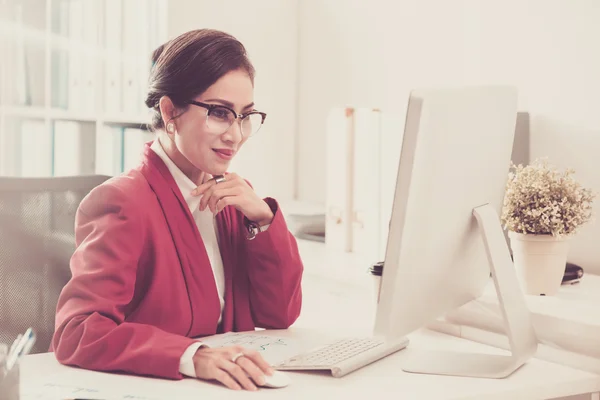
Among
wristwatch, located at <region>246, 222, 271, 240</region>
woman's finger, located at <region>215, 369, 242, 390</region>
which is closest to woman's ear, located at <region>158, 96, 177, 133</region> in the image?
wristwatch, located at <region>246, 222, 271, 240</region>

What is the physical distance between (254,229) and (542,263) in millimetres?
608

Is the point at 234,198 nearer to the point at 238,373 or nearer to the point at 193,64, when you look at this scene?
the point at 193,64

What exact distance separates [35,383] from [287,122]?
2251mm

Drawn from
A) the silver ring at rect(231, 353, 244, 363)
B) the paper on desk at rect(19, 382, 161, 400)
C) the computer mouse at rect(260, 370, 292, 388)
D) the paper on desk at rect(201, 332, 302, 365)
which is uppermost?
the silver ring at rect(231, 353, 244, 363)

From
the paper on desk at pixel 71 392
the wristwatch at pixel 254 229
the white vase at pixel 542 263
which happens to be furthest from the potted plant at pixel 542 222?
the paper on desk at pixel 71 392

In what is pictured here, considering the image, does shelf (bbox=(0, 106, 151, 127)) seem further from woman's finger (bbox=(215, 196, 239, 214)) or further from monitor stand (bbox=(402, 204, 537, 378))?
monitor stand (bbox=(402, 204, 537, 378))

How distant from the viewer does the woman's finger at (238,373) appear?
3.96 feet

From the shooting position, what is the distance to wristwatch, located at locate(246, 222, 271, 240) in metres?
1.60

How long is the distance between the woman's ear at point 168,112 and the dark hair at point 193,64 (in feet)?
0.03

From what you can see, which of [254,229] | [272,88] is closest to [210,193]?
[254,229]

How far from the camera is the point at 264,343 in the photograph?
1479 millimetres

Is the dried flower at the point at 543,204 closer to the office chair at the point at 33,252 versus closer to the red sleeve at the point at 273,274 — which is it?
the red sleeve at the point at 273,274

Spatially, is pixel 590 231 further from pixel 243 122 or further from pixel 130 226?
pixel 130 226

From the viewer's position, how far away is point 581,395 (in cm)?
143
